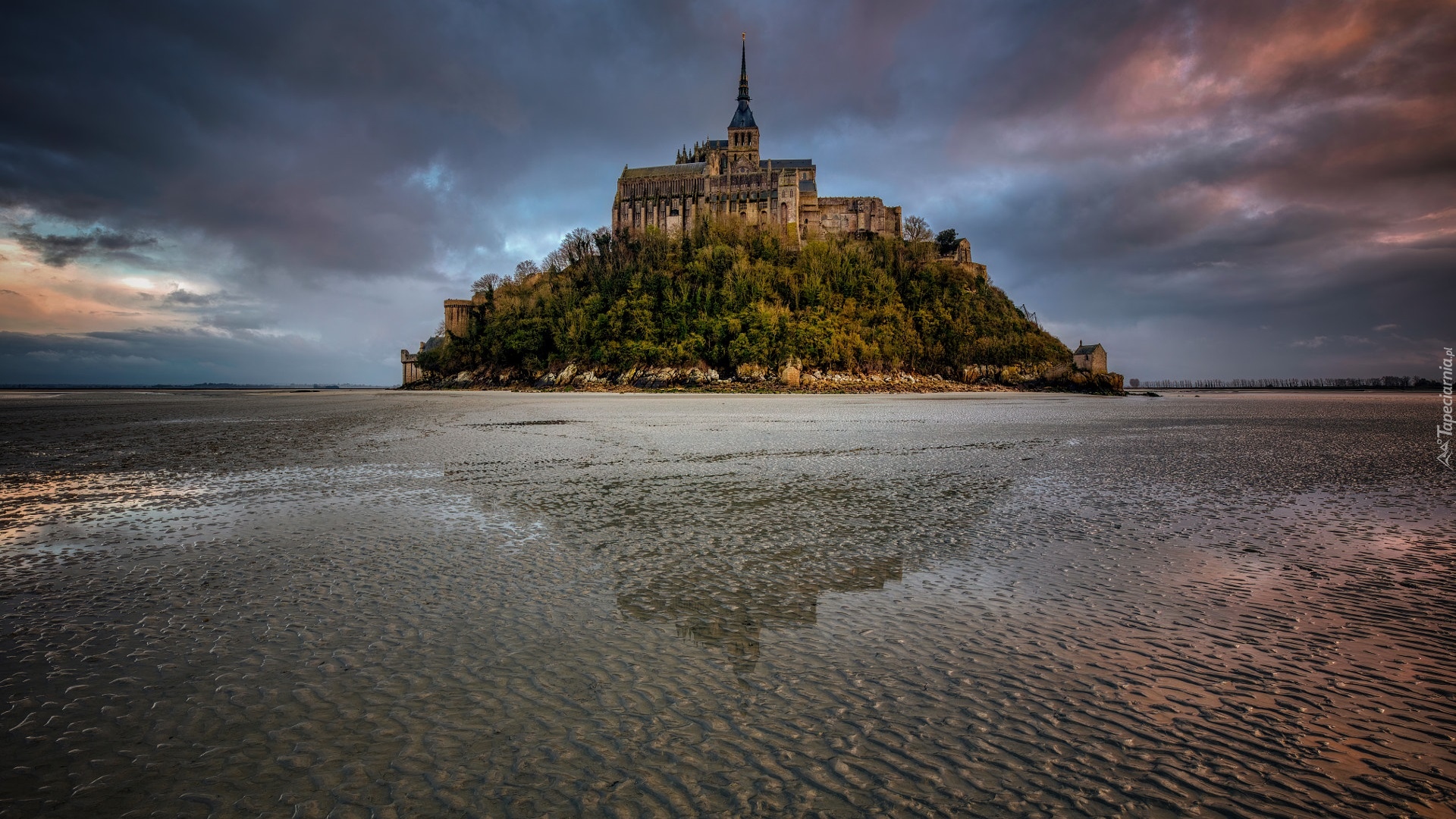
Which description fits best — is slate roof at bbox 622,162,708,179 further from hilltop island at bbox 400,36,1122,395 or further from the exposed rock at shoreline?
the exposed rock at shoreline

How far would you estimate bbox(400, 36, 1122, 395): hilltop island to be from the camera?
54594 millimetres

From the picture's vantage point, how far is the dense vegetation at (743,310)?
54969 millimetres

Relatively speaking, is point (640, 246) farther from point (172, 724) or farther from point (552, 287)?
point (172, 724)

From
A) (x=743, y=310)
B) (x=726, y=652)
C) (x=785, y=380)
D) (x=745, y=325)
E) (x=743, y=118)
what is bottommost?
(x=726, y=652)

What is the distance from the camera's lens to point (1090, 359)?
59.2 meters

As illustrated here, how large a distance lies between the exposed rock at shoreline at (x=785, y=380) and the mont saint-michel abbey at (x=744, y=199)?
21289mm

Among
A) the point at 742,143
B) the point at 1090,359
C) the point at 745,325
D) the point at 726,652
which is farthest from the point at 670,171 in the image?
the point at 726,652

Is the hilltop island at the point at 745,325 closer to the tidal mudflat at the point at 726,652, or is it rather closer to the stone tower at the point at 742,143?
the stone tower at the point at 742,143

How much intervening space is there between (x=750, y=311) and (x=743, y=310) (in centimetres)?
80

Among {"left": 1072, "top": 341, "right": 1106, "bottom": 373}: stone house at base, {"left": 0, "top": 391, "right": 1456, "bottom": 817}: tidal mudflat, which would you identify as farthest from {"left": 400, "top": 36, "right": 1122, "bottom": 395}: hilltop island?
{"left": 0, "top": 391, "right": 1456, "bottom": 817}: tidal mudflat

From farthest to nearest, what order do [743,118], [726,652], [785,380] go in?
[743,118], [785,380], [726,652]

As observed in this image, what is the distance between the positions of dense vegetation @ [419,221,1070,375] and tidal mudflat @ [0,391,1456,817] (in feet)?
160

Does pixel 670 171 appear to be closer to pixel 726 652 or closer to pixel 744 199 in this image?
pixel 744 199

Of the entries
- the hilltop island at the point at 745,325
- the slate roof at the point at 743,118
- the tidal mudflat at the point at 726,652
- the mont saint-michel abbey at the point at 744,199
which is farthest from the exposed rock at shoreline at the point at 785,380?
the tidal mudflat at the point at 726,652
